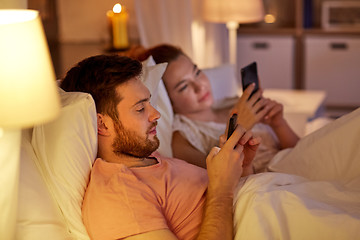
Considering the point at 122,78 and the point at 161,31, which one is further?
the point at 161,31

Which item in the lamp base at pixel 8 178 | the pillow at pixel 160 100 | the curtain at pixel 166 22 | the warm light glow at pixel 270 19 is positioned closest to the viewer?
the lamp base at pixel 8 178

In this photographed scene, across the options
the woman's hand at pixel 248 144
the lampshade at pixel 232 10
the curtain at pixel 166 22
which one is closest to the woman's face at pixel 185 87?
the woman's hand at pixel 248 144

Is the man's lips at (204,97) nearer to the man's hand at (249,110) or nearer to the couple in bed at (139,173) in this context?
the man's hand at (249,110)

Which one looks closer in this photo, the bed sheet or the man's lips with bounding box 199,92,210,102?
the bed sheet

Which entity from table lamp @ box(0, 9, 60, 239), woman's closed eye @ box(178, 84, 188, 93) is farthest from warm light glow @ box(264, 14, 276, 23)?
table lamp @ box(0, 9, 60, 239)

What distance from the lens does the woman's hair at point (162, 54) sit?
1.85 meters

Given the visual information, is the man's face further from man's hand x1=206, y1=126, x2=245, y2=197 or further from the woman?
the woman

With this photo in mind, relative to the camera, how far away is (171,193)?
124cm

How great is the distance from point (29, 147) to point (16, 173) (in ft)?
0.64

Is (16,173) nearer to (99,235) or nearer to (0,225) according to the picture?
(0,225)

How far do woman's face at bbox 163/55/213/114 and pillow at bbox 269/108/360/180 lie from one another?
401mm

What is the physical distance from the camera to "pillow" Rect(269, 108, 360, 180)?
1.45 metres

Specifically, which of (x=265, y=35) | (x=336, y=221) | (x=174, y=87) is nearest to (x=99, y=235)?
(x=336, y=221)

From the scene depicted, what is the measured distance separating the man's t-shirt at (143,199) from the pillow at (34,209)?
71mm
